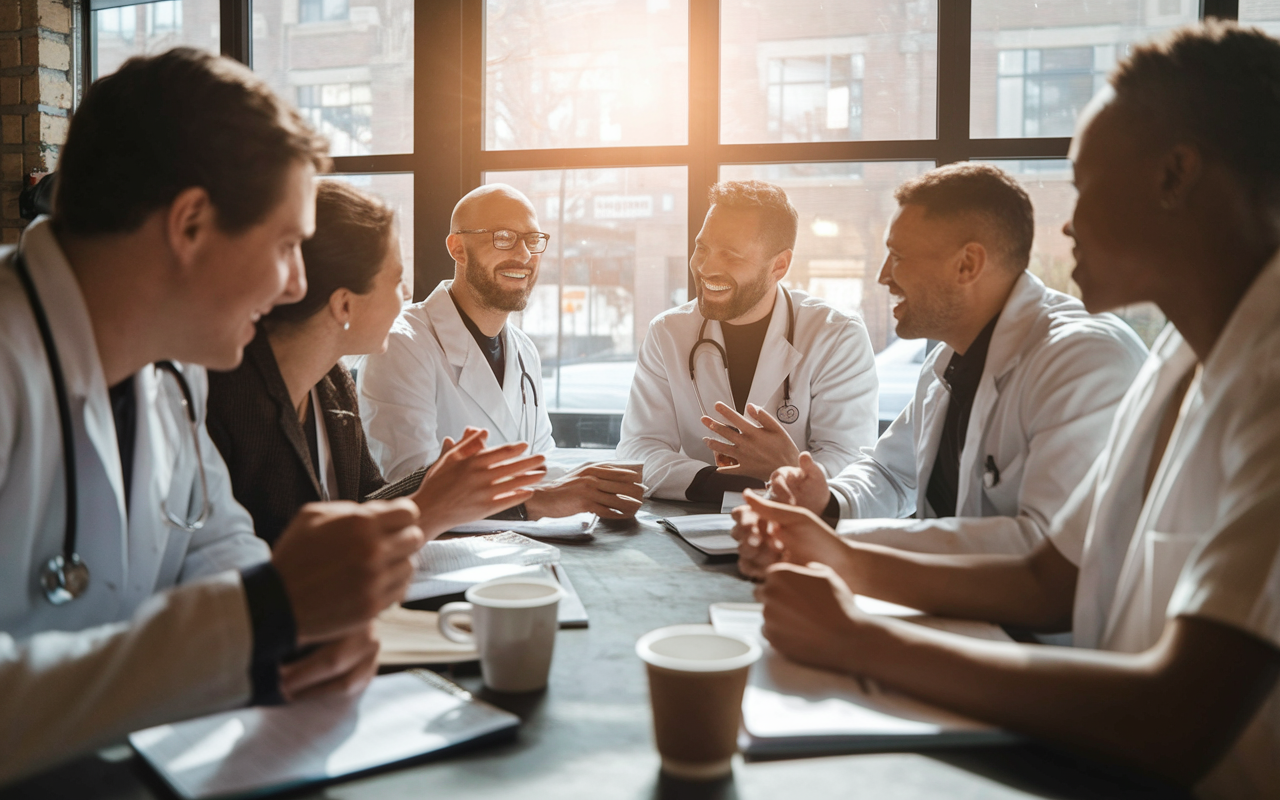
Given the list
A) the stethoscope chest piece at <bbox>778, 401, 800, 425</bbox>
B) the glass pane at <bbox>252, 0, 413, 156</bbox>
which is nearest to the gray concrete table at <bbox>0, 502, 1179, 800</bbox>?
the stethoscope chest piece at <bbox>778, 401, 800, 425</bbox>

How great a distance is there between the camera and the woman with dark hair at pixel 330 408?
158 cm

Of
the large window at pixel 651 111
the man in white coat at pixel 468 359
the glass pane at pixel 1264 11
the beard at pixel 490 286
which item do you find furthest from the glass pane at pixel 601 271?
the glass pane at pixel 1264 11

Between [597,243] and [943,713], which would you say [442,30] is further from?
[943,713]

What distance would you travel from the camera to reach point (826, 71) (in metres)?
3.27

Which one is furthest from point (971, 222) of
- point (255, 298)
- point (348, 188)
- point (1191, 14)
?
point (1191, 14)

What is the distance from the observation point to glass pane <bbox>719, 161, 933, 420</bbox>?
326cm

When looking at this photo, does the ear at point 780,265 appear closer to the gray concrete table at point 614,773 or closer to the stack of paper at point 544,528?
the stack of paper at point 544,528

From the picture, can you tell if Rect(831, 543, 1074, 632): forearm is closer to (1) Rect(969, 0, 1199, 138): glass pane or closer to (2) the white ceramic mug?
(2) the white ceramic mug

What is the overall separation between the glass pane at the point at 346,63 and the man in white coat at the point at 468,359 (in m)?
0.93

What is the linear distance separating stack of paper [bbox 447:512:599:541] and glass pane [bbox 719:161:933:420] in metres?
1.80

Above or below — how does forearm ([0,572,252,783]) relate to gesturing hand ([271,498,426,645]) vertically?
below

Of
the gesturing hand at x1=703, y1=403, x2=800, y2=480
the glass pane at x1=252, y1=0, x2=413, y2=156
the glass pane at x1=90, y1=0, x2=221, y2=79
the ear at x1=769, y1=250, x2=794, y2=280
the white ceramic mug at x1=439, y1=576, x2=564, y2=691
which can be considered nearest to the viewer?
the white ceramic mug at x1=439, y1=576, x2=564, y2=691

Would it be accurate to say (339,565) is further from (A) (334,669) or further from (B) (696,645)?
(B) (696,645)

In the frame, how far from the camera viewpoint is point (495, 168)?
3.49 m
